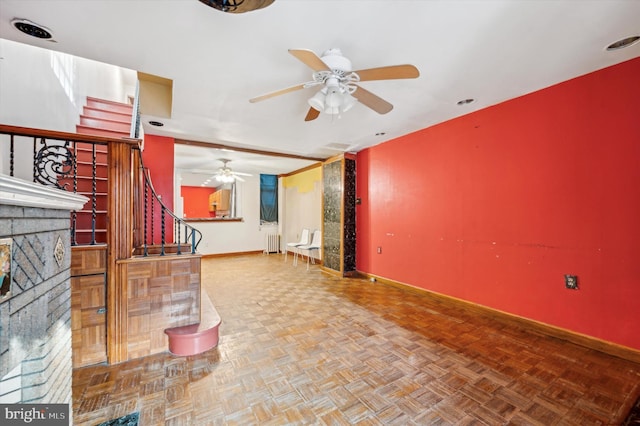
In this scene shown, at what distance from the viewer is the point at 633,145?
7.04 feet

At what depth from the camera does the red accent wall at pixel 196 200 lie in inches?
369

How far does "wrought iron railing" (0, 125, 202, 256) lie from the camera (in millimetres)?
1743

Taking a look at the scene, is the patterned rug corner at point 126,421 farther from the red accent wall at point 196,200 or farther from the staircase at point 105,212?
the red accent wall at point 196,200

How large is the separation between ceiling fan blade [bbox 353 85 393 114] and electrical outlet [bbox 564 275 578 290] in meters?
2.36

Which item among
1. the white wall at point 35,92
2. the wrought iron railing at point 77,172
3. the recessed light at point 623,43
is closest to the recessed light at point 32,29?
the white wall at point 35,92

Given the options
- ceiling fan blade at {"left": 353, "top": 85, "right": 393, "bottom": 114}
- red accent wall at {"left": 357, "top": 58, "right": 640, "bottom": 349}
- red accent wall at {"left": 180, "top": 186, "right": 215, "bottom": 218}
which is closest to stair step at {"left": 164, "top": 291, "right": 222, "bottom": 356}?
ceiling fan blade at {"left": 353, "top": 85, "right": 393, "bottom": 114}

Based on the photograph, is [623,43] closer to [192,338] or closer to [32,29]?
[192,338]

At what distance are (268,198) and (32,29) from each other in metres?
5.97

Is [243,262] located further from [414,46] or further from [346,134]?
[414,46]

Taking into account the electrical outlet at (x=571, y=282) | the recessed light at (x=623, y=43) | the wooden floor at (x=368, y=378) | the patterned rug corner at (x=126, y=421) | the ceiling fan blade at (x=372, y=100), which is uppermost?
the recessed light at (x=623, y=43)

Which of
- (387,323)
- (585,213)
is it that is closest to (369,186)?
(387,323)

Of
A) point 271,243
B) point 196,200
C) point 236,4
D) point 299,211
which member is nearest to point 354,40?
point 236,4

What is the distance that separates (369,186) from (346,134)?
4.06ft

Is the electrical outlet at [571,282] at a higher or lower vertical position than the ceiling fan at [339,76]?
lower
